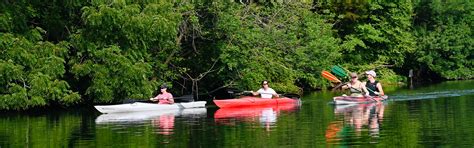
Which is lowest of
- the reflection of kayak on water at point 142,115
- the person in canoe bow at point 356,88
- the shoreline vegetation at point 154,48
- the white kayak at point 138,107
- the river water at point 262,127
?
the river water at point 262,127

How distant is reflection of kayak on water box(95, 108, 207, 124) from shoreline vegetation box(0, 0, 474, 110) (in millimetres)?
2828

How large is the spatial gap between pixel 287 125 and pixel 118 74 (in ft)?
41.2

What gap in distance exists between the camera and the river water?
781 inches

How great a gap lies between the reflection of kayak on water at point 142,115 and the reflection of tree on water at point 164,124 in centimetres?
40

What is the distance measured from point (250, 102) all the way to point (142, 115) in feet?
17.2

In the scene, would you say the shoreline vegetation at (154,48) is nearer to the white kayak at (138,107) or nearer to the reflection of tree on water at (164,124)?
the white kayak at (138,107)

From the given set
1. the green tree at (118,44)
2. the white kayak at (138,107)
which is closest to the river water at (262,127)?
the white kayak at (138,107)

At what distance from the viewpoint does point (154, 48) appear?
40.4 m

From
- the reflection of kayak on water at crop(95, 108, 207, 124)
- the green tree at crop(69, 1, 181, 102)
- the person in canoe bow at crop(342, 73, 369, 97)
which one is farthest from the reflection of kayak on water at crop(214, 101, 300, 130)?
the green tree at crop(69, 1, 181, 102)

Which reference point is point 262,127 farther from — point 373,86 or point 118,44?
point 118,44

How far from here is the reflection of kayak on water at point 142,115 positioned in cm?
2894

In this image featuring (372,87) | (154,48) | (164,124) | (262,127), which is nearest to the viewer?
(262,127)

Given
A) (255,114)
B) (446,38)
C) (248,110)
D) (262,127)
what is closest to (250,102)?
(248,110)

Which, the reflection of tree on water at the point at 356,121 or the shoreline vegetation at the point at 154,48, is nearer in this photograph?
the reflection of tree on water at the point at 356,121
